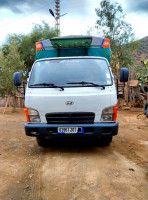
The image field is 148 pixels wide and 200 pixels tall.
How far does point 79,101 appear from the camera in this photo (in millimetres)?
4453

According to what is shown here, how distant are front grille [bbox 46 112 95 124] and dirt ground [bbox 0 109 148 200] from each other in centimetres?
74

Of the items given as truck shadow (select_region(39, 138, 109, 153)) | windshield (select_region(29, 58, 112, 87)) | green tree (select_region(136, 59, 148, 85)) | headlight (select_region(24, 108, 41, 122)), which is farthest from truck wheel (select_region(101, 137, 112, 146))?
green tree (select_region(136, 59, 148, 85))

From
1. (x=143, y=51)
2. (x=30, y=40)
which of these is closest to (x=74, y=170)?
(x=30, y=40)

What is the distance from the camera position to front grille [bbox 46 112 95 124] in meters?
4.53

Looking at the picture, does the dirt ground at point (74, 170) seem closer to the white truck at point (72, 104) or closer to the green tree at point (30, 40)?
the white truck at point (72, 104)

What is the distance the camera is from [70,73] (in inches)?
196

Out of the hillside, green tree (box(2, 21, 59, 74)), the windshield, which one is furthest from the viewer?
the hillside

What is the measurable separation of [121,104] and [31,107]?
8.63 m

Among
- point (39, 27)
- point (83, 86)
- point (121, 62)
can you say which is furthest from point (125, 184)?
point (39, 27)

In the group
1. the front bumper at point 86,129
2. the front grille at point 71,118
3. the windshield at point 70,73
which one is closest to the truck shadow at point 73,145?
the front bumper at point 86,129

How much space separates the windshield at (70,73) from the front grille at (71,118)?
63 centimetres

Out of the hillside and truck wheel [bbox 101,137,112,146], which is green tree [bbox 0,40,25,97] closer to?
truck wheel [bbox 101,137,112,146]

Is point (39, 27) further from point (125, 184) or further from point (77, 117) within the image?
point (125, 184)

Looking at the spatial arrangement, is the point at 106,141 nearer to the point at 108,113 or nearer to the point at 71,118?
the point at 108,113
